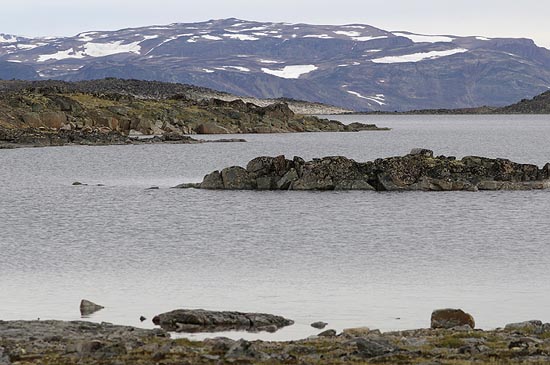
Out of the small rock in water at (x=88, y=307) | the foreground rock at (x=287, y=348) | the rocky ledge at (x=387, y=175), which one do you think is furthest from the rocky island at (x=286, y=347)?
the rocky ledge at (x=387, y=175)

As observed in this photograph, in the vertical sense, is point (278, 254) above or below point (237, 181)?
below

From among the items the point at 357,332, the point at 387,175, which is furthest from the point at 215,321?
the point at 387,175

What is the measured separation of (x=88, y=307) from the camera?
99.3 feet

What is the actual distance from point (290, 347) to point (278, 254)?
823 inches

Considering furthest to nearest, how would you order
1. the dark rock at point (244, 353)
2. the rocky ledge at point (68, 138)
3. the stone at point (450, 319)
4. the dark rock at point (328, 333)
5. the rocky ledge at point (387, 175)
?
the rocky ledge at point (68, 138) → the rocky ledge at point (387, 175) → the stone at point (450, 319) → the dark rock at point (328, 333) → the dark rock at point (244, 353)

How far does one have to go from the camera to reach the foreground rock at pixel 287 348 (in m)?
21.1

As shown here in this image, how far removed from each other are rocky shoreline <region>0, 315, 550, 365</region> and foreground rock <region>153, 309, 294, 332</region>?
171 cm

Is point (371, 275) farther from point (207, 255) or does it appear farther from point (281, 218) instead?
point (281, 218)

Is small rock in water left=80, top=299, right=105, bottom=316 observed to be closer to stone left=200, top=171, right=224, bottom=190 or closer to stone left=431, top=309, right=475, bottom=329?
stone left=431, top=309, right=475, bottom=329

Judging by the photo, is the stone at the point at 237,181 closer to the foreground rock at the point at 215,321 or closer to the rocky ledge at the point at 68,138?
the foreground rock at the point at 215,321

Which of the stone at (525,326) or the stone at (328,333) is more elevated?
the stone at (525,326)

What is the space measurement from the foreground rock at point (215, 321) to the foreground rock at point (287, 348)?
186cm

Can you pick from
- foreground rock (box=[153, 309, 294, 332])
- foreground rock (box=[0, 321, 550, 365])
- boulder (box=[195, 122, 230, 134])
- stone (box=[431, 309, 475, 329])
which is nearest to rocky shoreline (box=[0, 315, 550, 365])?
foreground rock (box=[0, 321, 550, 365])

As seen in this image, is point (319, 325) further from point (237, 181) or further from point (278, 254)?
point (237, 181)
